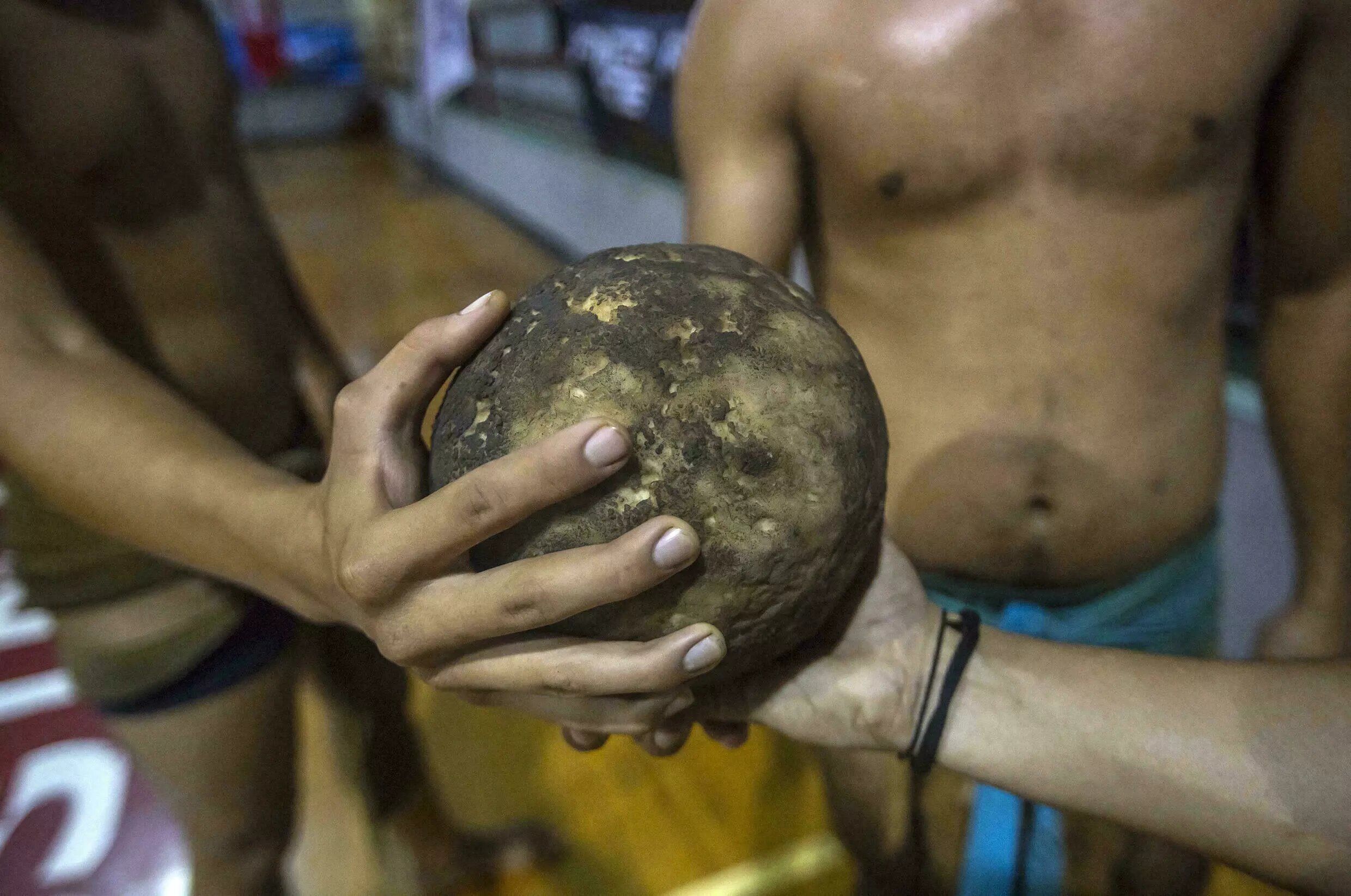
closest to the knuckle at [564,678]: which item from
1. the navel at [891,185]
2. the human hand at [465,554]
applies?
the human hand at [465,554]

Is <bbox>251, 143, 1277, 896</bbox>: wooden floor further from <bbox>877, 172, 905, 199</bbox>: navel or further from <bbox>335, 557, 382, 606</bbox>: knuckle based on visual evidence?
<bbox>335, 557, 382, 606</bbox>: knuckle

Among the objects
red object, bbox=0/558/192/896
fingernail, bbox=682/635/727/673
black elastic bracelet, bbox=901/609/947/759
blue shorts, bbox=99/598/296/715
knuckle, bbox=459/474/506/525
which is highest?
knuckle, bbox=459/474/506/525

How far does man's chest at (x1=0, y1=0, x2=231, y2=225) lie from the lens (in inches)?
44.3

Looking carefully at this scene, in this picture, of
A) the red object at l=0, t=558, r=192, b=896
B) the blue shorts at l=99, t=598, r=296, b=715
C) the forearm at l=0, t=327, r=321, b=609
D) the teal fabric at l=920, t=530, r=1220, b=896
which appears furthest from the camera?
the red object at l=0, t=558, r=192, b=896

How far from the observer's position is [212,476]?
3.02ft

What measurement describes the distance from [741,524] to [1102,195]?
0.79 m

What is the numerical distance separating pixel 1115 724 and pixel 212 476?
1.10 meters

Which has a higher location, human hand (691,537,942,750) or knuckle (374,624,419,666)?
knuckle (374,624,419,666)

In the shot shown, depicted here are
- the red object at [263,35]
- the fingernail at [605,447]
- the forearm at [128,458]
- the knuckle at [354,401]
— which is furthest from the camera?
the red object at [263,35]

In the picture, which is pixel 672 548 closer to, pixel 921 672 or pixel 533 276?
pixel 921 672

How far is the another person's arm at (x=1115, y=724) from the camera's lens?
818 millimetres

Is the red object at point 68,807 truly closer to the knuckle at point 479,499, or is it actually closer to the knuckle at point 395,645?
the knuckle at point 395,645

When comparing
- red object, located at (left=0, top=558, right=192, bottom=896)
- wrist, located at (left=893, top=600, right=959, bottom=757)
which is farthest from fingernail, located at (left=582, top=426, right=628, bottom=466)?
red object, located at (left=0, top=558, right=192, bottom=896)

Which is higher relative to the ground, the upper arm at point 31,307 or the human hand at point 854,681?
the upper arm at point 31,307
